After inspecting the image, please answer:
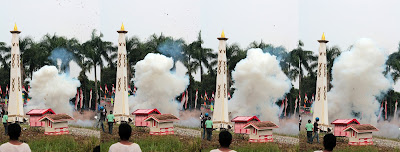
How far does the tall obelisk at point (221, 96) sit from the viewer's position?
26.8ft

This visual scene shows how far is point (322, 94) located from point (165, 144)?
2896mm

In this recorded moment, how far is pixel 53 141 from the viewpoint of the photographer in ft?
27.8

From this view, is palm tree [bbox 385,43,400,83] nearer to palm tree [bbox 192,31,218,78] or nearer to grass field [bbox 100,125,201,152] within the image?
palm tree [bbox 192,31,218,78]

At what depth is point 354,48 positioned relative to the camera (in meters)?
8.34

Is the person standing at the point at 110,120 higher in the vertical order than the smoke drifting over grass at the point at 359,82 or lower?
lower

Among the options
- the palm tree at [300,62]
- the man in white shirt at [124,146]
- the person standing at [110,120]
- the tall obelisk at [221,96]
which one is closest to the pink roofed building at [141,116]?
the person standing at [110,120]

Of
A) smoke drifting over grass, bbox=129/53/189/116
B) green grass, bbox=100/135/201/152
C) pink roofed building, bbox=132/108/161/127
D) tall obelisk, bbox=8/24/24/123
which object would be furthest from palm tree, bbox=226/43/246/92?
tall obelisk, bbox=8/24/24/123

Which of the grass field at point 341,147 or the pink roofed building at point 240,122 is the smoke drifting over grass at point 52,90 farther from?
the grass field at point 341,147

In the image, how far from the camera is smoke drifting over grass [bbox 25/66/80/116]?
27.7ft

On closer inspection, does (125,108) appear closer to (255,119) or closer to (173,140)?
(173,140)

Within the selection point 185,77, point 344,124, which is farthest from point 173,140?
point 344,124

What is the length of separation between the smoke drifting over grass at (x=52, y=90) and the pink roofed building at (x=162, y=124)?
1.71m

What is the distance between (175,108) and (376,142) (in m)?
3.46

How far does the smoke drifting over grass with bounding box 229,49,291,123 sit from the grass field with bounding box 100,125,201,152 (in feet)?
3.00
